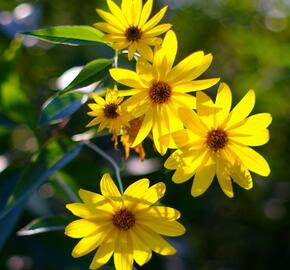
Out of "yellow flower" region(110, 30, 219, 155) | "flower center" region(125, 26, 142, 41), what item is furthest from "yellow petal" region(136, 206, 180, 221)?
"flower center" region(125, 26, 142, 41)

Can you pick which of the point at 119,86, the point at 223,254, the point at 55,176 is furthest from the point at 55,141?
the point at 223,254

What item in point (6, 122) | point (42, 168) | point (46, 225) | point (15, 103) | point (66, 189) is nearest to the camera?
point (46, 225)

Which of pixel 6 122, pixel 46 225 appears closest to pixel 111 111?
pixel 46 225

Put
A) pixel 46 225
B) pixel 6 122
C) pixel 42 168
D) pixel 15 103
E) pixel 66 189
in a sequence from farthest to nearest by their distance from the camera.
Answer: pixel 6 122
pixel 15 103
pixel 66 189
pixel 42 168
pixel 46 225

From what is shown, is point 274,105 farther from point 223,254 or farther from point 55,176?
point 55,176

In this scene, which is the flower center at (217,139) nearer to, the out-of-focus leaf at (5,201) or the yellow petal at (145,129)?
the yellow petal at (145,129)

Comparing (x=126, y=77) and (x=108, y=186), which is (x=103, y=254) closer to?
(x=108, y=186)
